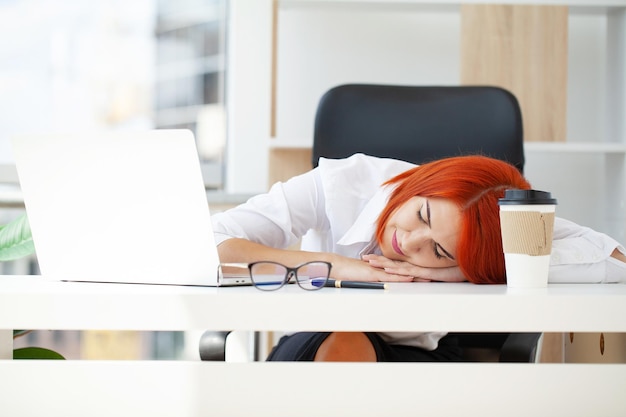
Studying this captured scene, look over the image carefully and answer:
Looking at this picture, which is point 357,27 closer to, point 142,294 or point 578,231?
point 578,231

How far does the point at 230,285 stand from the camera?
40.4 inches

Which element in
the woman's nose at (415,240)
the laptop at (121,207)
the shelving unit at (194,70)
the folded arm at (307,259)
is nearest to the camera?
the laptop at (121,207)

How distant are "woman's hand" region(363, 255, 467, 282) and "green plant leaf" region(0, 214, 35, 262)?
28.2 inches

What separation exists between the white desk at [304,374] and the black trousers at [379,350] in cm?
60

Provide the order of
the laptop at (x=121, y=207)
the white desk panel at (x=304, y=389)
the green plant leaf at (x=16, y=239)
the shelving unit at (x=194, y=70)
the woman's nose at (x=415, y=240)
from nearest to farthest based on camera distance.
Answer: the white desk panel at (x=304, y=389)
the laptop at (x=121, y=207)
the woman's nose at (x=415, y=240)
the green plant leaf at (x=16, y=239)
the shelving unit at (x=194, y=70)

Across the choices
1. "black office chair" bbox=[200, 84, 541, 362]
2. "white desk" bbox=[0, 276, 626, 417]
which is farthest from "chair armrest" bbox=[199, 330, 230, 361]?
"black office chair" bbox=[200, 84, 541, 362]

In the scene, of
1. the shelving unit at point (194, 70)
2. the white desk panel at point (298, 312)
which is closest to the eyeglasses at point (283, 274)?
the white desk panel at point (298, 312)

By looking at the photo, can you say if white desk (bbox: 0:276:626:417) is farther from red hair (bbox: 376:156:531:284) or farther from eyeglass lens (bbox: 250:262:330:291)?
red hair (bbox: 376:156:531:284)

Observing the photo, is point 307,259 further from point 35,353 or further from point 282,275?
point 35,353

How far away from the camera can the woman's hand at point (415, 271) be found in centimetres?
129

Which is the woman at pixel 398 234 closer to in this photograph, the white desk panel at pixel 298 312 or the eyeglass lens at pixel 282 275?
the eyeglass lens at pixel 282 275

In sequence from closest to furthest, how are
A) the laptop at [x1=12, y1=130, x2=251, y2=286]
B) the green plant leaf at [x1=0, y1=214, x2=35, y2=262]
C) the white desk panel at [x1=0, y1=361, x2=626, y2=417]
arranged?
the white desk panel at [x1=0, y1=361, x2=626, y2=417] < the laptop at [x1=12, y1=130, x2=251, y2=286] < the green plant leaf at [x1=0, y1=214, x2=35, y2=262]

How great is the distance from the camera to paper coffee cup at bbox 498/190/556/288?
3.38 ft

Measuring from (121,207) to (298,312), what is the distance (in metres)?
0.33
